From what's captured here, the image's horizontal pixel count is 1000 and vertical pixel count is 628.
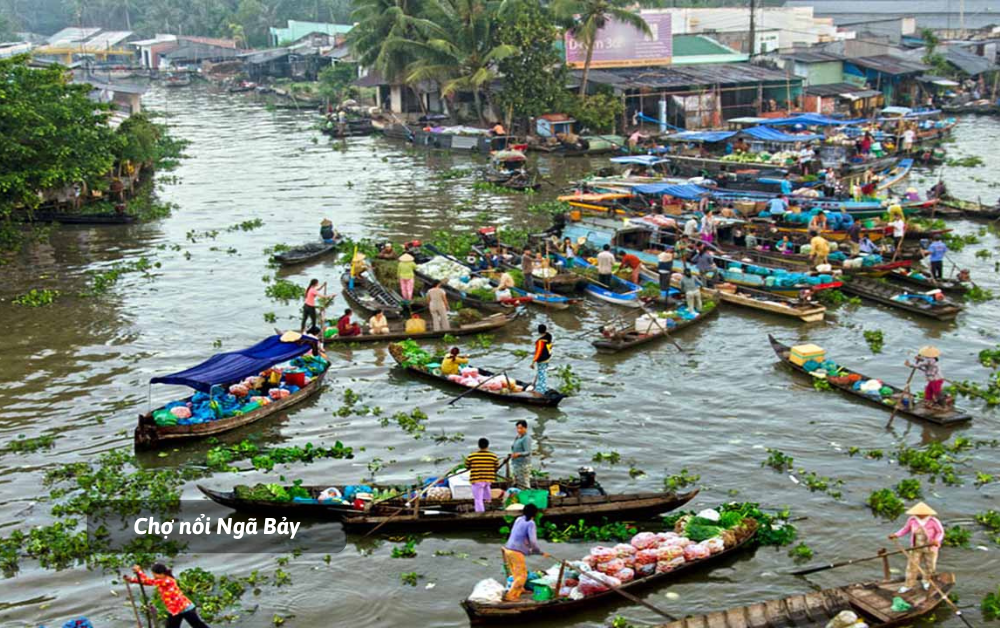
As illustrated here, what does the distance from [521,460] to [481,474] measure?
772 millimetres

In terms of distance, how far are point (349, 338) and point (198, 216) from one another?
17.2m

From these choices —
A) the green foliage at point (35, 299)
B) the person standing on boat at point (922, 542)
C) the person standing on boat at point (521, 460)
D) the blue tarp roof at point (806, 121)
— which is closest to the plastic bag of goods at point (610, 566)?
the person standing on boat at point (521, 460)

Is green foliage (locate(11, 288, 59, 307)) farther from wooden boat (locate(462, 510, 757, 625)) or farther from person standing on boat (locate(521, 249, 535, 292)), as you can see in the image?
wooden boat (locate(462, 510, 757, 625))

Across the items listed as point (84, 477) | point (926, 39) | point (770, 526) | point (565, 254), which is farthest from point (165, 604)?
point (926, 39)

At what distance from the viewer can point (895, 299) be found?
23.6m

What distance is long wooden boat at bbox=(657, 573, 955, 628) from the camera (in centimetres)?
1090

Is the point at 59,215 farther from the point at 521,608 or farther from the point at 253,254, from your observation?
the point at 521,608

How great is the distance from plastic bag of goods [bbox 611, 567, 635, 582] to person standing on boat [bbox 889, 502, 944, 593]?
3.06 m

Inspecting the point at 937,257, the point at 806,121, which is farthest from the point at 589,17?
the point at 937,257

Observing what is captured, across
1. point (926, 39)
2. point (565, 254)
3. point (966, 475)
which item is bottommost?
point (966, 475)

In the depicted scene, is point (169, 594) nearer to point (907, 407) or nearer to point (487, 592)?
point (487, 592)

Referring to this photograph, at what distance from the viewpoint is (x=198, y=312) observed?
81.5ft

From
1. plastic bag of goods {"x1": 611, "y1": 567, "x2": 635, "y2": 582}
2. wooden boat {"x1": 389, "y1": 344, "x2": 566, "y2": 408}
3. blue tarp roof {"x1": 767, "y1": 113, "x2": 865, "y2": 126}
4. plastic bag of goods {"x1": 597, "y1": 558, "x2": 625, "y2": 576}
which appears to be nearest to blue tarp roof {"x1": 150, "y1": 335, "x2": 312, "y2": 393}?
wooden boat {"x1": 389, "y1": 344, "x2": 566, "y2": 408}

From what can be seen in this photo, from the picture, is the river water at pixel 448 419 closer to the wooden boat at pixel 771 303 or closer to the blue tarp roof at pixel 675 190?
the wooden boat at pixel 771 303
